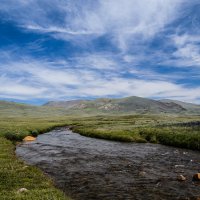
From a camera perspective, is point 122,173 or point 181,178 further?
point 122,173

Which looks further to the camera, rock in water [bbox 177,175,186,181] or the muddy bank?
rock in water [bbox 177,175,186,181]

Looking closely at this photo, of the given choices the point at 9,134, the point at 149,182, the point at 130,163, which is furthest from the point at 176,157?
the point at 9,134

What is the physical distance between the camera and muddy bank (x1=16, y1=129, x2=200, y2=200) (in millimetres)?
18766

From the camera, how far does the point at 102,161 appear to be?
3031 centimetres

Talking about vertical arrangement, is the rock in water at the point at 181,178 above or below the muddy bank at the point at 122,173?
above

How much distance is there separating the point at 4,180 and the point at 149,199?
36.3ft

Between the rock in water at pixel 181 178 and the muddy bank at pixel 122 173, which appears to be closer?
the muddy bank at pixel 122 173

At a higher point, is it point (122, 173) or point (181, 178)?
point (181, 178)

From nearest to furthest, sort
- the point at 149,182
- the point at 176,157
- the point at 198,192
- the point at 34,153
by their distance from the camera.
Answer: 1. the point at 198,192
2. the point at 149,182
3. the point at 176,157
4. the point at 34,153

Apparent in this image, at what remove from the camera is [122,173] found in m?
24.4

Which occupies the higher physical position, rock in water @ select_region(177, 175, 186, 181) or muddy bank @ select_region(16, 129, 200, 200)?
rock in water @ select_region(177, 175, 186, 181)

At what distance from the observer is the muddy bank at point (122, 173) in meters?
18.8

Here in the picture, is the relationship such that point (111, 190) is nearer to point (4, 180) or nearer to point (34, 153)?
point (4, 180)

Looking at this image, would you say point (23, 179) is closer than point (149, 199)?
No
